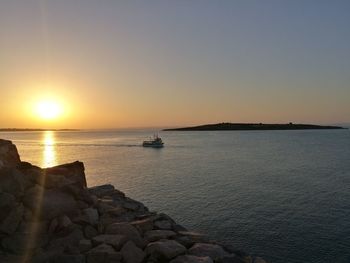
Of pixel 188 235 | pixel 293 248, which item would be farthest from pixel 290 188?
pixel 188 235

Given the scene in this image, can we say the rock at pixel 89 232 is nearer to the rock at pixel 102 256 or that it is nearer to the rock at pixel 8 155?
the rock at pixel 102 256

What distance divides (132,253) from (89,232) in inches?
106

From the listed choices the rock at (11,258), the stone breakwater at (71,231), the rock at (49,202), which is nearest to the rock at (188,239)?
the stone breakwater at (71,231)

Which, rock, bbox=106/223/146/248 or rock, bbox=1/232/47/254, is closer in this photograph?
rock, bbox=1/232/47/254

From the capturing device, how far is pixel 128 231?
55.2ft

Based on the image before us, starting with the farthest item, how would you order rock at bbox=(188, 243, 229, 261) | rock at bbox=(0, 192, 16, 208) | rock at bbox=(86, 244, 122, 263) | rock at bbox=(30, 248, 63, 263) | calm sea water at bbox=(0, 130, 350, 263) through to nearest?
calm sea water at bbox=(0, 130, 350, 263)
rock at bbox=(0, 192, 16, 208)
rock at bbox=(188, 243, 229, 261)
rock at bbox=(30, 248, 63, 263)
rock at bbox=(86, 244, 122, 263)

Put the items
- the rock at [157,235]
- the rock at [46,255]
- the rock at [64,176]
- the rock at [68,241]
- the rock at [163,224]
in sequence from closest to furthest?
1. the rock at [46,255]
2. the rock at [68,241]
3. the rock at [157,235]
4. the rock at [64,176]
5. the rock at [163,224]

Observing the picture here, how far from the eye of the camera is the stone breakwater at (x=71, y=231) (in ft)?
49.2

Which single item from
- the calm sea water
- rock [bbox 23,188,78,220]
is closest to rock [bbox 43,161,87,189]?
rock [bbox 23,188,78,220]

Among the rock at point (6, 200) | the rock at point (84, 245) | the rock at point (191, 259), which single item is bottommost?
the rock at point (191, 259)

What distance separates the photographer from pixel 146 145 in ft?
462

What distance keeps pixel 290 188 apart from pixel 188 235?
29195 mm

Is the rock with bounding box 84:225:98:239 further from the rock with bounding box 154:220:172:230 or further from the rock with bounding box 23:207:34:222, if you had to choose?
the rock with bounding box 154:220:172:230

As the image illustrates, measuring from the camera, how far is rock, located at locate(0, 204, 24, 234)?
15.6 meters
